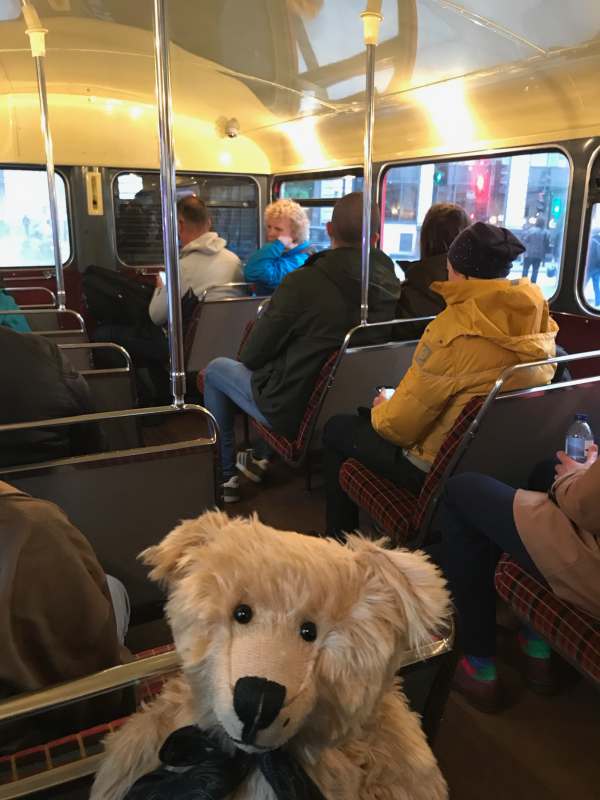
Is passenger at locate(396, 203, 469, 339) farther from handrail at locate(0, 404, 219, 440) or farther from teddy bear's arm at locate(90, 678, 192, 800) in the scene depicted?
teddy bear's arm at locate(90, 678, 192, 800)

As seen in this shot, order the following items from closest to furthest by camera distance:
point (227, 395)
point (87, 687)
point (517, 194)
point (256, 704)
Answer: point (256, 704) < point (87, 687) < point (227, 395) < point (517, 194)

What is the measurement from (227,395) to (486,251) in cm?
176

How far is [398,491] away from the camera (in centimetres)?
227

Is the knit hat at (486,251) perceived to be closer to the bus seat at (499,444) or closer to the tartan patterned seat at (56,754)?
the bus seat at (499,444)

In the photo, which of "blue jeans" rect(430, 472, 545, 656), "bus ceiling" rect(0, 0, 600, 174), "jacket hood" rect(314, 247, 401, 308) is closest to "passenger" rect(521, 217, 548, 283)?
"bus ceiling" rect(0, 0, 600, 174)

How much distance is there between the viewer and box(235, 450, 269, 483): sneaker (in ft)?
11.6

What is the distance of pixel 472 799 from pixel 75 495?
51.4 inches

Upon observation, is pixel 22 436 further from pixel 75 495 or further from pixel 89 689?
pixel 89 689

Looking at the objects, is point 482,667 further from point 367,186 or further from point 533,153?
point 533,153

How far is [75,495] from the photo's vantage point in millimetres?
1736

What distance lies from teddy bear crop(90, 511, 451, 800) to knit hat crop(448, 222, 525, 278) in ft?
5.12

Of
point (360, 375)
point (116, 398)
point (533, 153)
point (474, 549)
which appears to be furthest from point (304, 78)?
point (474, 549)

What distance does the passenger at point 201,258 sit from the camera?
4496mm

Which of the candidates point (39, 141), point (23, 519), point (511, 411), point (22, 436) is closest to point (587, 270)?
point (511, 411)
